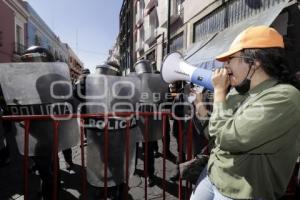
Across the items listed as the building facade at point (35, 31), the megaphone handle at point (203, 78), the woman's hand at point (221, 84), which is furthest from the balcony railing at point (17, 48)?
the woman's hand at point (221, 84)

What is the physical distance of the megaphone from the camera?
2.70 meters

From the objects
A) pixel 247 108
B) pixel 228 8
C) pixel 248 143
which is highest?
pixel 228 8

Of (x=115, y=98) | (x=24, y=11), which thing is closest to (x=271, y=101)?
(x=115, y=98)

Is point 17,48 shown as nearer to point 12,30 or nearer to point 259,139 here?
point 12,30

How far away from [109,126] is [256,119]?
69.1 inches

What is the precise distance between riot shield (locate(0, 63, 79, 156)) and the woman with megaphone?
1.95 meters

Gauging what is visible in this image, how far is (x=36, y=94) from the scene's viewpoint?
296 centimetres

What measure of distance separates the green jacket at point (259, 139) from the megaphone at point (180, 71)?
1.08 m

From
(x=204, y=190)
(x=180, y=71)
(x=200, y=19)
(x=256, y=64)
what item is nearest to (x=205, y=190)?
(x=204, y=190)

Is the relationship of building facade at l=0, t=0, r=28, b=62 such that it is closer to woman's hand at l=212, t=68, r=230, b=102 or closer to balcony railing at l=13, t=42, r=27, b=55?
balcony railing at l=13, t=42, r=27, b=55

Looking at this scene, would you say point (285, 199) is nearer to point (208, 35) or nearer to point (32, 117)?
point (32, 117)

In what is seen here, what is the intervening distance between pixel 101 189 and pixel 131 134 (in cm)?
71

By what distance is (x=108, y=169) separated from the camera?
2969 millimetres

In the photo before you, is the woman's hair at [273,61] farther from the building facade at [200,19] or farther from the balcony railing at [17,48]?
the balcony railing at [17,48]
